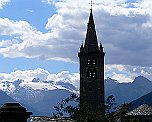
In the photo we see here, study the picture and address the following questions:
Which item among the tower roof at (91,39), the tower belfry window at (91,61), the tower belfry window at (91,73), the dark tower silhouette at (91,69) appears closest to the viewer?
the dark tower silhouette at (91,69)

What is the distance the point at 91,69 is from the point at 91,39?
21.2 feet

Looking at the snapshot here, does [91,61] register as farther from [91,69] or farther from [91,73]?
[91,73]

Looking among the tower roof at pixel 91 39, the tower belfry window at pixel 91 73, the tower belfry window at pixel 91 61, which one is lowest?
the tower belfry window at pixel 91 73

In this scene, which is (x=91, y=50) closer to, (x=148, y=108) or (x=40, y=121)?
(x=148, y=108)

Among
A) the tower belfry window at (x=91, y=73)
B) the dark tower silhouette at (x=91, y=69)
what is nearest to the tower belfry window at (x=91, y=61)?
the dark tower silhouette at (x=91, y=69)

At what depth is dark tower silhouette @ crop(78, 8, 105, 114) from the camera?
83.2m

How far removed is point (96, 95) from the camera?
83.2m

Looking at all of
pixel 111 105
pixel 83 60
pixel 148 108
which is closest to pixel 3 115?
pixel 111 105

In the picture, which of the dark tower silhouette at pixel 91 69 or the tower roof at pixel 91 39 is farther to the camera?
the tower roof at pixel 91 39

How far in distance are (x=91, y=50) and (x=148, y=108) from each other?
51.5ft

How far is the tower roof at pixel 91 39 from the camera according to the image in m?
88.1

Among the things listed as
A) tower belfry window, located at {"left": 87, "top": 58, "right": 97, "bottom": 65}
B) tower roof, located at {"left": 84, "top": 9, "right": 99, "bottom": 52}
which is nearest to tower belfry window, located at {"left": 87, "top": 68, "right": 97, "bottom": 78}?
tower belfry window, located at {"left": 87, "top": 58, "right": 97, "bottom": 65}

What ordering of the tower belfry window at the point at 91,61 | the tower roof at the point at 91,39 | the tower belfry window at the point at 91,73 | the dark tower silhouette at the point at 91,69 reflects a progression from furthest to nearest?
the tower roof at the point at 91,39
the tower belfry window at the point at 91,61
the tower belfry window at the point at 91,73
the dark tower silhouette at the point at 91,69

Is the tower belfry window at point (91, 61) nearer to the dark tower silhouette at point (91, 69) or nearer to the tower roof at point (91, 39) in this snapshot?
the dark tower silhouette at point (91, 69)
